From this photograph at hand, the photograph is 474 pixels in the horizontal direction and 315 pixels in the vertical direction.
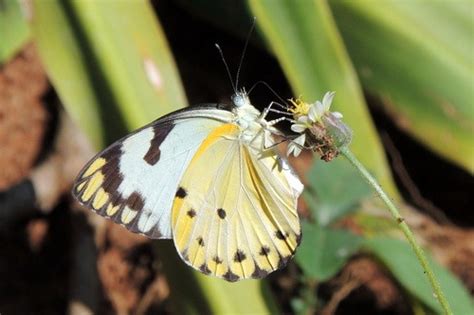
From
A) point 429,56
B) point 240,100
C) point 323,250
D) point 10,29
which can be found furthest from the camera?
point 10,29

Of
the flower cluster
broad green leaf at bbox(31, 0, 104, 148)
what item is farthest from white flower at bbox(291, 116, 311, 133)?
broad green leaf at bbox(31, 0, 104, 148)

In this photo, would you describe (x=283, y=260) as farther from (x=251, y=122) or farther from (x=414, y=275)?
(x=414, y=275)

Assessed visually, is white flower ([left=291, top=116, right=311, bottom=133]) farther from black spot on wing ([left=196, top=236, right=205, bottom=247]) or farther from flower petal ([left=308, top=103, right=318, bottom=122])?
black spot on wing ([left=196, top=236, right=205, bottom=247])

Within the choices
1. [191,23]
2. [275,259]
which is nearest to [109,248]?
[191,23]

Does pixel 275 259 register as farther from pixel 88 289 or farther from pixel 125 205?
pixel 88 289

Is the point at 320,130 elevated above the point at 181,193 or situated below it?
above

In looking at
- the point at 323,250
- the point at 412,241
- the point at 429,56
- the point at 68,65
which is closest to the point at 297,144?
the point at 412,241
